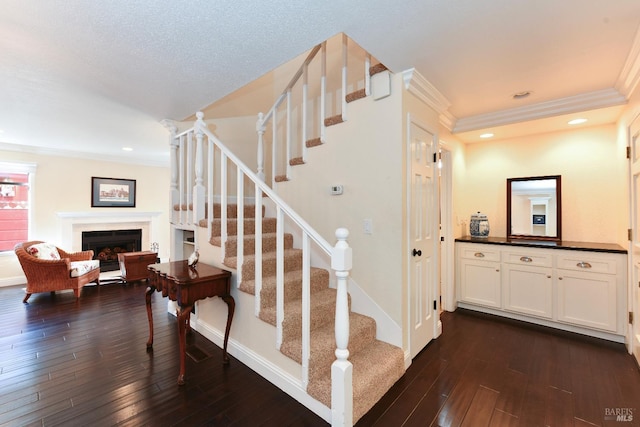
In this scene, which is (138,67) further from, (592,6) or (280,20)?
(592,6)

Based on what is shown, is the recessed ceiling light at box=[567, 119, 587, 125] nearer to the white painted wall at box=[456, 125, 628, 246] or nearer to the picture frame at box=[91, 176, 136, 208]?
the white painted wall at box=[456, 125, 628, 246]

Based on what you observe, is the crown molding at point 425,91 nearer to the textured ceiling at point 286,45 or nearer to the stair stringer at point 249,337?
the textured ceiling at point 286,45

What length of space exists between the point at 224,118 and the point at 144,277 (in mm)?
3361

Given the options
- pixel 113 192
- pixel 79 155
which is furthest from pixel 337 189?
pixel 79 155

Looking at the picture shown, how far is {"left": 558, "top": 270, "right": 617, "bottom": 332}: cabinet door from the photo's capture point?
105 inches

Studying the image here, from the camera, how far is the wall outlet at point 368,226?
93.4 inches

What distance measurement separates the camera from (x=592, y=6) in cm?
153

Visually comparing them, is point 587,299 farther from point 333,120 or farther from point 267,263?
point 267,263

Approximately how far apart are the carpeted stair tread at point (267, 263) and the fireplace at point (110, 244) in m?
4.90

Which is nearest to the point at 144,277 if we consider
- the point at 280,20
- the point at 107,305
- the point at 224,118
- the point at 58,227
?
the point at 107,305

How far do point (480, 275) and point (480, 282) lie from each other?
0.09 meters

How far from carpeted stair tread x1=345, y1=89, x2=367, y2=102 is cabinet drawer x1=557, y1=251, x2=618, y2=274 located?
2.69 metres

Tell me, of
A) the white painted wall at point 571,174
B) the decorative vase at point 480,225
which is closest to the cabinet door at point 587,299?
the white painted wall at point 571,174

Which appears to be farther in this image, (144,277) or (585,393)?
(144,277)
